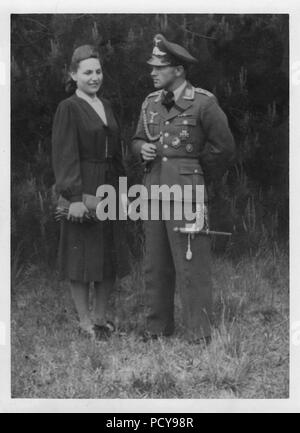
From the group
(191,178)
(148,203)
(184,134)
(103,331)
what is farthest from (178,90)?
(103,331)

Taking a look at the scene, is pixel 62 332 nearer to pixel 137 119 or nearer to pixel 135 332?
pixel 135 332

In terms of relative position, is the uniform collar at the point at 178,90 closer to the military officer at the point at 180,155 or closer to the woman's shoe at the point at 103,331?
the military officer at the point at 180,155

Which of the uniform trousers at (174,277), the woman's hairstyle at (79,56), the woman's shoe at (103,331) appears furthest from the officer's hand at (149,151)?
the woman's shoe at (103,331)

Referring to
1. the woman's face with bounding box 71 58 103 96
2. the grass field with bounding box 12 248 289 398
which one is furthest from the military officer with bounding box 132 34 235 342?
the woman's face with bounding box 71 58 103 96

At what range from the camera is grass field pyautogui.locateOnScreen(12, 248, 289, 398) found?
691 cm

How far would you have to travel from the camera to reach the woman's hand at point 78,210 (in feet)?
22.7

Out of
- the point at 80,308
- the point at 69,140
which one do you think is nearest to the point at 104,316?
the point at 80,308

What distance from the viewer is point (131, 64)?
702 cm

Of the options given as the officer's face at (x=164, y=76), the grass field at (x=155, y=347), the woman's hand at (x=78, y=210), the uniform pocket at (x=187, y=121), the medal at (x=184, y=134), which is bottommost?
the grass field at (x=155, y=347)

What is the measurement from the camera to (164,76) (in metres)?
6.94

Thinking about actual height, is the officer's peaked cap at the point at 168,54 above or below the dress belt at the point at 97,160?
above

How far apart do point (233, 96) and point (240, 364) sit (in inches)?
58.7

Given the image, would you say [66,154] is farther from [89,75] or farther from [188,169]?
[188,169]
